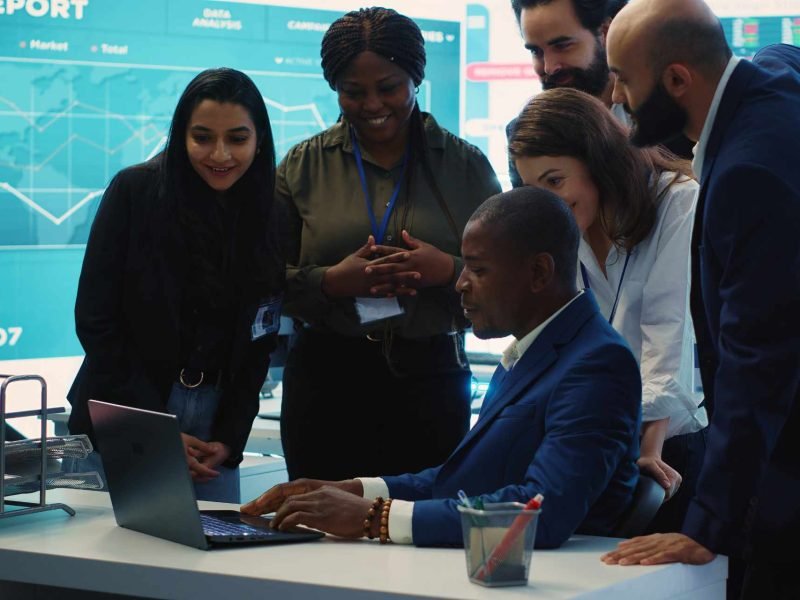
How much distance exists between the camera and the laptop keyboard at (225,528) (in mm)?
1935

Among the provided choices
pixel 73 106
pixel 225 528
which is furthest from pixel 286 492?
pixel 73 106

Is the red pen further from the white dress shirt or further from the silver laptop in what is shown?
the silver laptop

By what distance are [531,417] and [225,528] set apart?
54 centimetres

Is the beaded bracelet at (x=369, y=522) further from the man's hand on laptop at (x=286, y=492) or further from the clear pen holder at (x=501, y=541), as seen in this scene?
the clear pen holder at (x=501, y=541)

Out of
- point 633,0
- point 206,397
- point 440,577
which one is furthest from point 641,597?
point 206,397

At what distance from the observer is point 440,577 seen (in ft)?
5.60

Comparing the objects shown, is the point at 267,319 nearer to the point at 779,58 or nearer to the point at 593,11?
the point at 593,11

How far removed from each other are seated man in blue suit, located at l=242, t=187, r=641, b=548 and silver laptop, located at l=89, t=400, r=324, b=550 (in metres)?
0.08

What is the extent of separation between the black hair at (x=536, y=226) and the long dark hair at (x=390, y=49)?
Result: 2.64ft

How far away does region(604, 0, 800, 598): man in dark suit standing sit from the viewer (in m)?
1.80

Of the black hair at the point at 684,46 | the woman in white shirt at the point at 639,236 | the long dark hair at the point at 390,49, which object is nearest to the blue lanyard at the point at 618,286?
the woman in white shirt at the point at 639,236

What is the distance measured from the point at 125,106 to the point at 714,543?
10.7 feet

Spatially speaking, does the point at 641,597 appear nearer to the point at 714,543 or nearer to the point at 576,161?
the point at 714,543

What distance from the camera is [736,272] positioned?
6.00 ft
